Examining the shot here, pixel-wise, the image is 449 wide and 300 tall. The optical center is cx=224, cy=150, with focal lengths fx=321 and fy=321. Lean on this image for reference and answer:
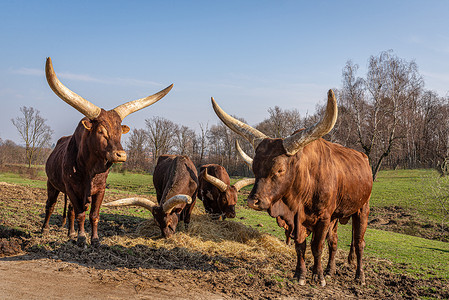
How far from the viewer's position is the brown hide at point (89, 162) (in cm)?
507

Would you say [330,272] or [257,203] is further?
[330,272]

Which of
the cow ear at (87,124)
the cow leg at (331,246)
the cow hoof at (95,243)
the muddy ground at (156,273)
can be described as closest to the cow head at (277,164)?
the muddy ground at (156,273)

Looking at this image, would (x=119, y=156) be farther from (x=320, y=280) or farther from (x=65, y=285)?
(x=320, y=280)

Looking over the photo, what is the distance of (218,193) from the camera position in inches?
396

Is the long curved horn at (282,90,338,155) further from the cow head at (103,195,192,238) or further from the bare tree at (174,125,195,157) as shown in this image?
the bare tree at (174,125,195,157)

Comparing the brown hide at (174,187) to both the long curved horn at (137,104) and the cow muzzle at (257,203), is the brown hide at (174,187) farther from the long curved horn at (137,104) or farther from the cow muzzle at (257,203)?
the cow muzzle at (257,203)

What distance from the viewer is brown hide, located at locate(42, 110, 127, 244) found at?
5066mm

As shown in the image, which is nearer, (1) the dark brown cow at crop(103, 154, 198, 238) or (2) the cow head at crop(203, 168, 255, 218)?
(1) the dark brown cow at crop(103, 154, 198, 238)

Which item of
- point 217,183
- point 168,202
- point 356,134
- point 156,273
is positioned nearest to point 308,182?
point 156,273

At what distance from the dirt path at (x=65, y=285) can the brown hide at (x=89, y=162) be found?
1.11 m

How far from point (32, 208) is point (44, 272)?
6.15 m

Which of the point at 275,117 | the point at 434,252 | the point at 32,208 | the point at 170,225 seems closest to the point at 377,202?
the point at 434,252

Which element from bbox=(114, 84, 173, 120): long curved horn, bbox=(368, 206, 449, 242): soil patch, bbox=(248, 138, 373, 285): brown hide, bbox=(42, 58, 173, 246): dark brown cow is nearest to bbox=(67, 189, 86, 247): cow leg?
bbox=(42, 58, 173, 246): dark brown cow

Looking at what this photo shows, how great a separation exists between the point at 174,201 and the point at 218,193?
3354mm
